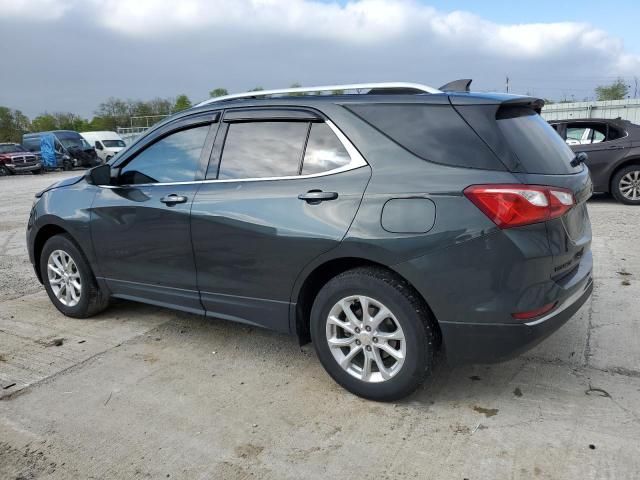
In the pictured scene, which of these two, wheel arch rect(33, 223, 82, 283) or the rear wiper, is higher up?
the rear wiper

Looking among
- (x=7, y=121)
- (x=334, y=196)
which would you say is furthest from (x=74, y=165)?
(x=7, y=121)

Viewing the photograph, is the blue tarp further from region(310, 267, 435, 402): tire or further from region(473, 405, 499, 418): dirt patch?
region(473, 405, 499, 418): dirt patch

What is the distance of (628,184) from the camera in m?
9.64

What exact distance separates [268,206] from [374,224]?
0.73 meters

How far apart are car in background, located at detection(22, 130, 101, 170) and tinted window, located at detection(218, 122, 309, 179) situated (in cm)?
3107

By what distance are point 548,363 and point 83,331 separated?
3.57m

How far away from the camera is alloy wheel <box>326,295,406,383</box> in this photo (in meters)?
3.04

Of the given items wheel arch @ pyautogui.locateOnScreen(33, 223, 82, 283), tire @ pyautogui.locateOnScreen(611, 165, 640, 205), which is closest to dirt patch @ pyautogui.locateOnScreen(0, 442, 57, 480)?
wheel arch @ pyautogui.locateOnScreen(33, 223, 82, 283)

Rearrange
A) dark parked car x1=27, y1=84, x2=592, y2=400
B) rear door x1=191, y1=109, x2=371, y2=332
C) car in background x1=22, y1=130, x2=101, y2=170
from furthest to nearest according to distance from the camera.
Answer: car in background x1=22, y1=130, x2=101, y2=170 → rear door x1=191, y1=109, x2=371, y2=332 → dark parked car x1=27, y1=84, x2=592, y2=400

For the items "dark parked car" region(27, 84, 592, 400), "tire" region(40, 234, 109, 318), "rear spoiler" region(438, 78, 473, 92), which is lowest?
"tire" region(40, 234, 109, 318)

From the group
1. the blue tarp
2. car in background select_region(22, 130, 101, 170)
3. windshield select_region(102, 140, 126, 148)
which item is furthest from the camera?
windshield select_region(102, 140, 126, 148)

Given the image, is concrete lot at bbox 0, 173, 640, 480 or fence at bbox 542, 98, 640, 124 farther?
fence at bbox 542, 98, 640, 124

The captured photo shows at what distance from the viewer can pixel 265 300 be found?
11.5 feet

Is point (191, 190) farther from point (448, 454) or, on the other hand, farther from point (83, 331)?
point (448, 454)
